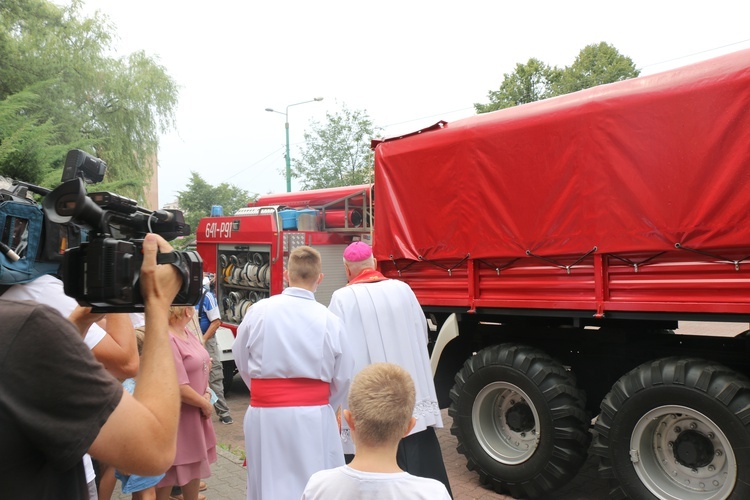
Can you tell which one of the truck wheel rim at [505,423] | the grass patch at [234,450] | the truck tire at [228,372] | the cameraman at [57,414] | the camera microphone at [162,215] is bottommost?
the grass patch at [234,450]

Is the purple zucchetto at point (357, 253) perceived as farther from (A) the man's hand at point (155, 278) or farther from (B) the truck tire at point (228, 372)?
(B) the truck tire at point (228, 372)

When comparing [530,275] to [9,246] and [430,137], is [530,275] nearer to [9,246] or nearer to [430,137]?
[430,137]

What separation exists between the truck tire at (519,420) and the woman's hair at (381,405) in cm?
299

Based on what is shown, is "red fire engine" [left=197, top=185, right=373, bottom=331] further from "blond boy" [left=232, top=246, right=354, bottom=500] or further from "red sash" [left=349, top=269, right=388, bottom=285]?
"blond boy" [left=232, top=246, right=354, bottom=500]

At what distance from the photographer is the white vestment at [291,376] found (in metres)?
3.47

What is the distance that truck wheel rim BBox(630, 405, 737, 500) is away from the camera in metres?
4.00

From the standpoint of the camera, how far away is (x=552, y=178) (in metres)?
4.74

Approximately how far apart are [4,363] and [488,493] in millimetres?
4853

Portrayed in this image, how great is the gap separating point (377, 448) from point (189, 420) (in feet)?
8.22

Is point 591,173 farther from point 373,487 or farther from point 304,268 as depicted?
point 373,487

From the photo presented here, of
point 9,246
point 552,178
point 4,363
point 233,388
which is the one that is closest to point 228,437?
point 233,388

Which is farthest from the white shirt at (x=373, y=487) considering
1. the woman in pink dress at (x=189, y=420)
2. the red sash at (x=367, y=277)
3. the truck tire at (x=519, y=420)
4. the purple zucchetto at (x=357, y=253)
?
the truck tire at (x=519, y=420)

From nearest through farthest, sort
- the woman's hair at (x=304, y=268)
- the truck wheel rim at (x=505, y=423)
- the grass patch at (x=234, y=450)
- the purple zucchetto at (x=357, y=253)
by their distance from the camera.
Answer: the woman's hair at (x=304, y=268) < the purple zucchetto at (x=357, y=253) < the truck wheel rim at (x=505, y=423) < the grass patch at (x=234, y=450)

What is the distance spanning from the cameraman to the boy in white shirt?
2.30ft
